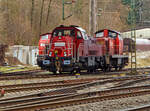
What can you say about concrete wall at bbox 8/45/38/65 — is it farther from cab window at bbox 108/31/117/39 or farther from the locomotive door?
the locomotive door

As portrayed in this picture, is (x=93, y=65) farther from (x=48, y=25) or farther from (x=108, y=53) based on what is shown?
(x=48, y=25)

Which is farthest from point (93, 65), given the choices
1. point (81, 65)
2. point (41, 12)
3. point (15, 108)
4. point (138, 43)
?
point (138, 43)

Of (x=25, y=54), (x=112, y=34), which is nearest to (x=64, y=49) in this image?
(x=112, y=34)

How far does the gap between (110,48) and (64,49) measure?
528 cm

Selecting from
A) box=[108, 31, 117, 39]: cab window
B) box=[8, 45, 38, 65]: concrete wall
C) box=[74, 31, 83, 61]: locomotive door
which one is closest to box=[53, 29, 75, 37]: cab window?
box=[74, 31, 83, 61]: locomotive door

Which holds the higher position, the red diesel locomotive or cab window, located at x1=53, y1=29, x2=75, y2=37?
cab window, located at x1=53, y1=29, x2=75, y2=37

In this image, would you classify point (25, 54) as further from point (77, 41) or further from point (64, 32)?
point (77, 41)

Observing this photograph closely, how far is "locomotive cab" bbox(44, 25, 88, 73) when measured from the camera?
13.2 m

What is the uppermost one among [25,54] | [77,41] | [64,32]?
[64,32]

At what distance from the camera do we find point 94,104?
6.14 meters

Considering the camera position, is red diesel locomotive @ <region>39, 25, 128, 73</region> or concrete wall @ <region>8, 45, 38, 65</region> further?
concrete wall @ <region>8, 45, 38, 65</region>

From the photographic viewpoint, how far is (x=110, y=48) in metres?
17.5

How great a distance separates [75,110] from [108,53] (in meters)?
12.0

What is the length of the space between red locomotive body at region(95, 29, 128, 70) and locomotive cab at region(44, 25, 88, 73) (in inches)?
120
